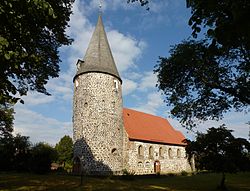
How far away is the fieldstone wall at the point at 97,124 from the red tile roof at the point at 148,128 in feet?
13.3

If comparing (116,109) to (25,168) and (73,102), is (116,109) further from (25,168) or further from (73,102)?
(25,168)

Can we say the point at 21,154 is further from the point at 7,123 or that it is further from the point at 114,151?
the point at 114,151

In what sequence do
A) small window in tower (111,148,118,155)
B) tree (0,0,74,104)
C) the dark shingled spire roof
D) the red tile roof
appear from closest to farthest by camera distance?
tree (0,0,74,104) < small window in tower (111,148,118,155) < the dark shingled spire roof < the red tile roof

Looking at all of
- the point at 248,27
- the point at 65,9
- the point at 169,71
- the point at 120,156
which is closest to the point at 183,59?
the point at 169,71

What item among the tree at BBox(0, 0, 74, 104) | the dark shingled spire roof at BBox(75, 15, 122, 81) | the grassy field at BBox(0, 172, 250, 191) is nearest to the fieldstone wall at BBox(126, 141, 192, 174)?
the grassy field at BBox(0, 172, 250, 191)

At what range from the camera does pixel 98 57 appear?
101 feet

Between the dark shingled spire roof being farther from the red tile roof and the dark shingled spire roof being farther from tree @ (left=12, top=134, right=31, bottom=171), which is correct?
tree @ (left=12, top=134, right=31, bottom=171)

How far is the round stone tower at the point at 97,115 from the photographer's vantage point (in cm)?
2772

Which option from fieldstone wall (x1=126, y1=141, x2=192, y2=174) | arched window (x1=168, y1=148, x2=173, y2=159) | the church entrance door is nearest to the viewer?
fieldstone wall (x1=126, y1=141, x2=192, y2=174)

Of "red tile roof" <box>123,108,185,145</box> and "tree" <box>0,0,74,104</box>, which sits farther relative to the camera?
"red tile roof" <box>123,108,185,145</box>

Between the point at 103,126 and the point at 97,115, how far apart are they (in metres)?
1.43

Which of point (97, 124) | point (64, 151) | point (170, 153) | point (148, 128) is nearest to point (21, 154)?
point (97, 124)

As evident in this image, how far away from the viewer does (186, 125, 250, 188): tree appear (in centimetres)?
1700

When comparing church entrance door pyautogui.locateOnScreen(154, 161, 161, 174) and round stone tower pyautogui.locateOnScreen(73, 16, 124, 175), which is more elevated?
round stone tower pyautogui.locateOnScreen(73, 16, 124, 175)
